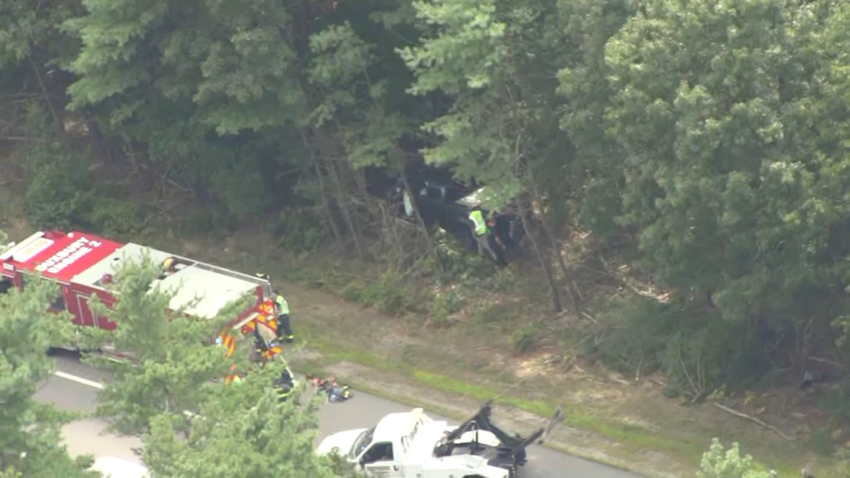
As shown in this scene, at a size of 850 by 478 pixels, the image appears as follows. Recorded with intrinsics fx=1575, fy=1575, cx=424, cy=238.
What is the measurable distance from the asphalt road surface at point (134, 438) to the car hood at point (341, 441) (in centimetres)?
105

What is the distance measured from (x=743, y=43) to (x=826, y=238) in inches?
117

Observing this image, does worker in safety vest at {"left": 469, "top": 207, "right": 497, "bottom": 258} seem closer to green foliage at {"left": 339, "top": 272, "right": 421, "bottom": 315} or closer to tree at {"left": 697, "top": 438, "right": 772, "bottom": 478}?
green foliage at {"left": 339, "top": 272, "right": 421, "bottom": 315}

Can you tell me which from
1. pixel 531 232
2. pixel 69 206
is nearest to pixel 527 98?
pixel 531 232

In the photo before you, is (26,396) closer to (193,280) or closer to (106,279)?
(193,280)

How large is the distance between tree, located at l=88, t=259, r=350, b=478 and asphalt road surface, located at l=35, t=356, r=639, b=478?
14.0 feet

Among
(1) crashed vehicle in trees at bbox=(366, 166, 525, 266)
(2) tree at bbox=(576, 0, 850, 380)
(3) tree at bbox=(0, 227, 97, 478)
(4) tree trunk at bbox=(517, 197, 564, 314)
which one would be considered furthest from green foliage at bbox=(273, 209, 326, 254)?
(3) tree at bbox=(0, 227, 97, 478)

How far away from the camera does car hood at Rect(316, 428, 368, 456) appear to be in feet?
75.3

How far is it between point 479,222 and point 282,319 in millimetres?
4204

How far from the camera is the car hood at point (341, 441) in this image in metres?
23.0

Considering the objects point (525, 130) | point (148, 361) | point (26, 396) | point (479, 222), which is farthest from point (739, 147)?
point (26, 396)

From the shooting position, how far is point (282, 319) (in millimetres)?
27453

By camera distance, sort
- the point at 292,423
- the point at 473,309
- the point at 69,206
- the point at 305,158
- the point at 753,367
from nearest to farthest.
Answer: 1. the point at 292,423
2. the point at 753,367
3. the point at 473,309
4. the point at 305,158
5. the point at 69,206

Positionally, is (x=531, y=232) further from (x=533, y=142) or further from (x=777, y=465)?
(x=777, y=465)

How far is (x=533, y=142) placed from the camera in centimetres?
2719
